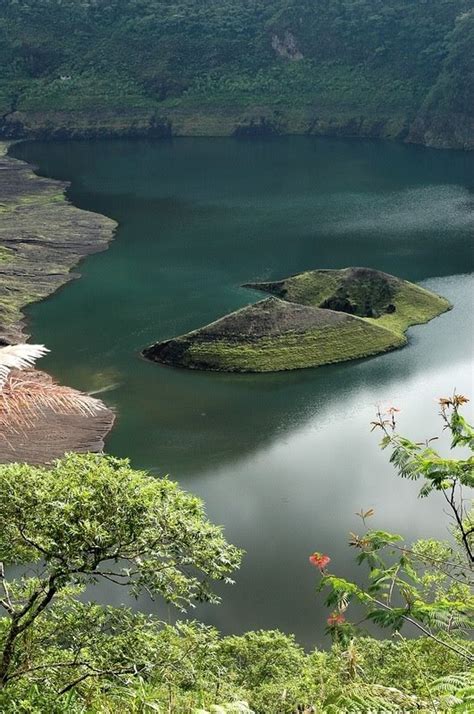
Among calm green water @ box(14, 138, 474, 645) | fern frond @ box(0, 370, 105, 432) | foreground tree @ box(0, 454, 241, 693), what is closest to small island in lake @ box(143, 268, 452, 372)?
calm green water @ box(14, 138, 474, 645)

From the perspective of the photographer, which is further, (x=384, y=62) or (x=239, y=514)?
(x=384, y=62)

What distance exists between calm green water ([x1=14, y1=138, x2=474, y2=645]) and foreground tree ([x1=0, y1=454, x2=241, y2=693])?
10558 millimetres

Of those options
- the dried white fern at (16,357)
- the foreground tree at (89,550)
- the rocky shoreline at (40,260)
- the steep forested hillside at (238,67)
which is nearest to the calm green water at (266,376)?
the rocky shoreline at (40,260)

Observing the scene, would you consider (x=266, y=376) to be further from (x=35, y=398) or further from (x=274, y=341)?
(x=35, y=398)

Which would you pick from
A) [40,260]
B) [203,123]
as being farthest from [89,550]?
[203,123]

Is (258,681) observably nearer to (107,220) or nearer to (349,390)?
(349,390)

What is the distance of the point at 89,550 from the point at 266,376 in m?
33.0

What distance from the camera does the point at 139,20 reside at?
146375 millimetres

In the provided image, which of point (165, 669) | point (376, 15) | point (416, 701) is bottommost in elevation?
point (165, 669)

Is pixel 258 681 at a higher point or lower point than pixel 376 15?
lower

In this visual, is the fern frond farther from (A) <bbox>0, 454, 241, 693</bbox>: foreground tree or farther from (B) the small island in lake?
(B) the small island in lake

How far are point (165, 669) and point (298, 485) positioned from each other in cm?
1970

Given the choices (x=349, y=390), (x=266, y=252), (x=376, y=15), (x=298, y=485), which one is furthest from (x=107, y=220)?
(x=376, y=15)

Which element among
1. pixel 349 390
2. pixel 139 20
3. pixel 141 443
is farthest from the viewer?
pixel 139 20
